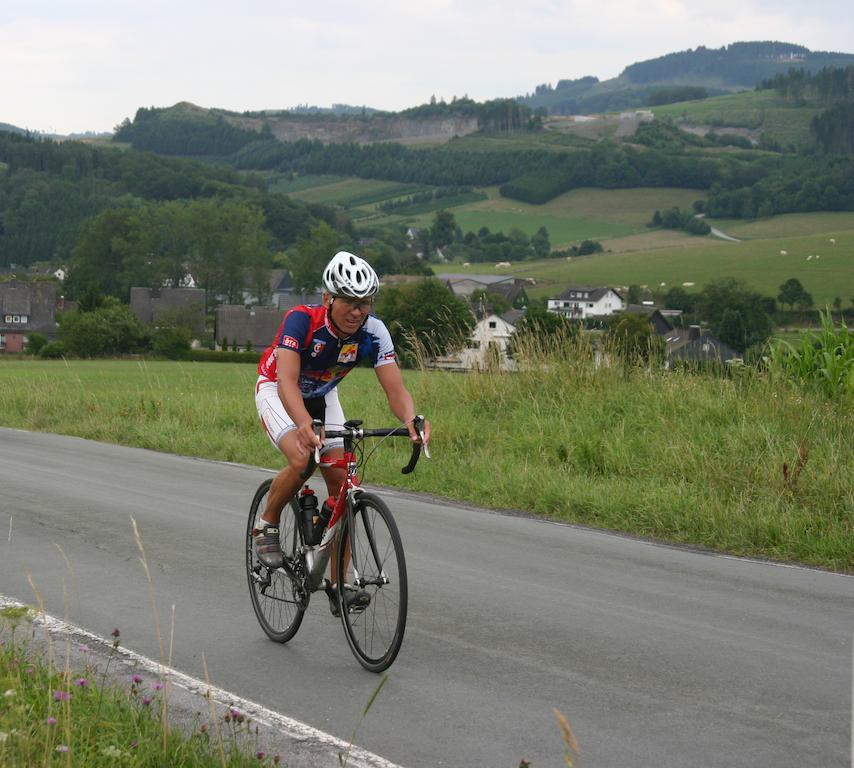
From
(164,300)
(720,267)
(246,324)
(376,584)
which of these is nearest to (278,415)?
(376,584)

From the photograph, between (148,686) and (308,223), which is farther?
(308,223)

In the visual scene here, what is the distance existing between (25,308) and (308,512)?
116560 millimetres

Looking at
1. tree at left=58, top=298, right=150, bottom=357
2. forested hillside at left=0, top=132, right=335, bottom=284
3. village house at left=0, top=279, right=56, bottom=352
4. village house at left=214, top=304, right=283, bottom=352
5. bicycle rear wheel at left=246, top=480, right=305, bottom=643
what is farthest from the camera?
forested hillside at left=0, top=132, right=335, bottom=284

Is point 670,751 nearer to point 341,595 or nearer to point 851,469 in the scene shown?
point 341,595

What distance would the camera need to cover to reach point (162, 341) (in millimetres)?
76188

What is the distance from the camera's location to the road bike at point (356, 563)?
17.9 ft

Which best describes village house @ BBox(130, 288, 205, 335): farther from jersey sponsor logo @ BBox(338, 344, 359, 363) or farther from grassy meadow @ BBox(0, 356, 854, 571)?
jersey sponsor logo @ BBox(338, 344, 359, 363)

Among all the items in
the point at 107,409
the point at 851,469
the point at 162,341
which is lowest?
the point at 162,341

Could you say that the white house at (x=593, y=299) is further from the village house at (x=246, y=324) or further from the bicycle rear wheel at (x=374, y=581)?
the bicycle rear wheel at (x=374, y=581)

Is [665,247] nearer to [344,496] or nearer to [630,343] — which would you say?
[630,343]

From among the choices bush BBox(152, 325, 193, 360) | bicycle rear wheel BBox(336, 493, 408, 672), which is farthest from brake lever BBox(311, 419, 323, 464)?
bush BBox(152, 325, 193, 360)

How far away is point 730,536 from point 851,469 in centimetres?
144

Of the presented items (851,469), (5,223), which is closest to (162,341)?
(851,469)

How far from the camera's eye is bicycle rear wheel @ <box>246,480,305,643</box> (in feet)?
20.3
